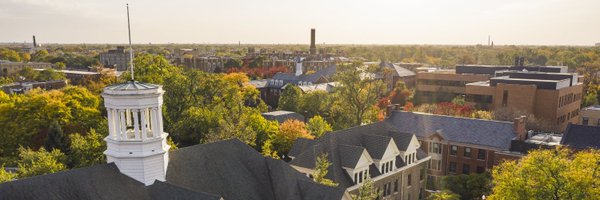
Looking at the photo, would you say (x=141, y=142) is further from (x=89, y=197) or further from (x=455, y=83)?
(x=455, y=83)

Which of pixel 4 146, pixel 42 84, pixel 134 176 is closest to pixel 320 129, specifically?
pixel 134 176

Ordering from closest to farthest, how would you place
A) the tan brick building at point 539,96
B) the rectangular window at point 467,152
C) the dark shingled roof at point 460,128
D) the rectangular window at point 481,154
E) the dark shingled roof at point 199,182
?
the dark shingled roof at point 199,182, the dark shingled roof at point 460,128, the rectangular window at point 481,154, the rectangular window at point 467,152, the tan brick building at point 539,96

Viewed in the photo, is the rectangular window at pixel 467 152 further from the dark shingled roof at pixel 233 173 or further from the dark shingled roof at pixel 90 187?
the dark shingled roof at pixel 90 187

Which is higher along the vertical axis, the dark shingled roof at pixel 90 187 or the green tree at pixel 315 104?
the dark shingled roof at pixel 90 187

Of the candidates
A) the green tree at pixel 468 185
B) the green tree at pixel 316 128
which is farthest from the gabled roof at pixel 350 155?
the green tree at pixel 316 128

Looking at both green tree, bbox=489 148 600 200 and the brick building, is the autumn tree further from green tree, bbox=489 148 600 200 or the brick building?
green tree, bbox=489 148 600 200

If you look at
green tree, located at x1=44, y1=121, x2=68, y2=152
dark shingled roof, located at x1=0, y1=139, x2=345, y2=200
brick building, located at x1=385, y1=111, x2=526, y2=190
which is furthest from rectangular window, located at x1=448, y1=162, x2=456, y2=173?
green tree, located at x1=44, y1=121, x2=68, y2=152
